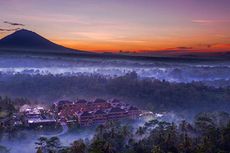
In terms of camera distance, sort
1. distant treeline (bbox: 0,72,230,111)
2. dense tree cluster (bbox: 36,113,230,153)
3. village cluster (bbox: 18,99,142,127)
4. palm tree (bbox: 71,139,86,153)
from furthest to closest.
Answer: distant treeline (bbox: 0,72,230,111), village cluster (bbox: 18,99,142,127), dense tree cluster (bbox: 36,113,230,153), palm tree (bbox: 71,139,86,153)

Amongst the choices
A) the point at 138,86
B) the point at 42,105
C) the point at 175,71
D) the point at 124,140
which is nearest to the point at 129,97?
the point at 138,86

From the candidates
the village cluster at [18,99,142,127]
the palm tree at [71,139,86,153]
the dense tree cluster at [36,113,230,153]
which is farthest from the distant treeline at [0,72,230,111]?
the palm tree at [71,139,86,153]

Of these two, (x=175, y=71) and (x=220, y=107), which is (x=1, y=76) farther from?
(x=220, y=107)

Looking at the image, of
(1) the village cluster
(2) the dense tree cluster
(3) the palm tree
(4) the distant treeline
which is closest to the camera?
(3) the palm tree

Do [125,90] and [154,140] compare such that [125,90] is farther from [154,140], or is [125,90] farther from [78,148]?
[78,148]

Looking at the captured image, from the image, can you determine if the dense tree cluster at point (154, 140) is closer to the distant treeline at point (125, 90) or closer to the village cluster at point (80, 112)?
the village cluster at point (80, 112)

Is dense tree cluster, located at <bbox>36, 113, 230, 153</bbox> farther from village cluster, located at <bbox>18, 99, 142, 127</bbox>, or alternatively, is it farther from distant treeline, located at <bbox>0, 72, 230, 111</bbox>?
distant treeline, located at <bbox>0, 72, 230, 111</bbox>
